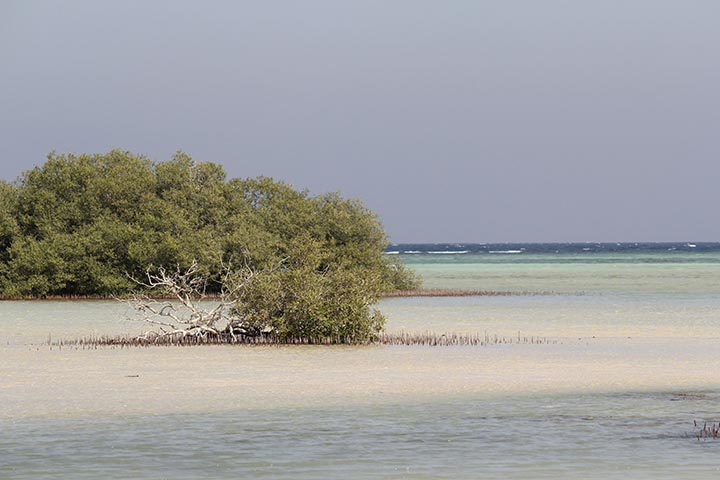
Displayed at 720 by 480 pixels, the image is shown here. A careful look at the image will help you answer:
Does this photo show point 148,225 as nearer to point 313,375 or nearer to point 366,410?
point 313,375

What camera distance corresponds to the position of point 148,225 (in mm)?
65750

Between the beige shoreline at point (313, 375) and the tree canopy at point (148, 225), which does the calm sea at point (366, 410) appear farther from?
the tree canopy at point (148, 225)

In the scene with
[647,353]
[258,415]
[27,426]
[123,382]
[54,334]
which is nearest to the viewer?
[27,426]

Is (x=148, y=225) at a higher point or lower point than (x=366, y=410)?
higher

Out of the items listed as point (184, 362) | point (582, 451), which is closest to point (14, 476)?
point (582, 451)

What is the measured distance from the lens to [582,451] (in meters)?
15.5

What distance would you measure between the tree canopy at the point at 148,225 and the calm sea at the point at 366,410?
2604cm

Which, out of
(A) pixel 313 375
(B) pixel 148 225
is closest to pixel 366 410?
(A) pixel 313 375

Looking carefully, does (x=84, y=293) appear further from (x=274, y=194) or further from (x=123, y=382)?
(x=123, y=382)

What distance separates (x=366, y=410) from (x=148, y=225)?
157ft

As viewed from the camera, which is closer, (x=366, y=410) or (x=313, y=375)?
(x=366, y=410)

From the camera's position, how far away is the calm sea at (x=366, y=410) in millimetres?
14758

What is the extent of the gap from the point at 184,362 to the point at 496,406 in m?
10.4

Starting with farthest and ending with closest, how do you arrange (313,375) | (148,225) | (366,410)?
(148,225) → (313,375) → (366,410)
